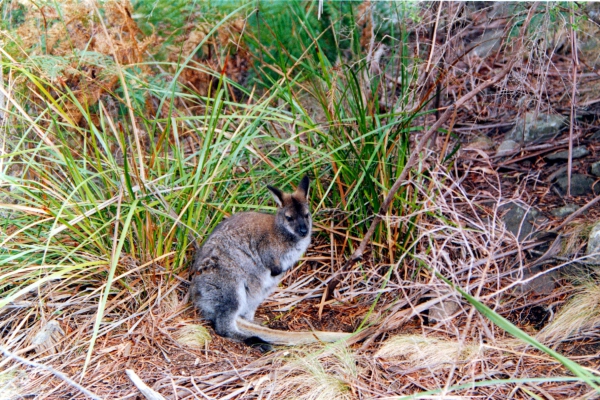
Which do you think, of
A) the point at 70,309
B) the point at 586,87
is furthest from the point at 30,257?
the point at 586,87

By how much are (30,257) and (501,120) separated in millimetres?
4156

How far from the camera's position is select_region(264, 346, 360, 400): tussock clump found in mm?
3211

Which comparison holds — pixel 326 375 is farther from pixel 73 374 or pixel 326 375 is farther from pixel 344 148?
pixel 344 148

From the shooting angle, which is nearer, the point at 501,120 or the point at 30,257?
the point at 30,257

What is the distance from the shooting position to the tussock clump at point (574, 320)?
3502 millimetres

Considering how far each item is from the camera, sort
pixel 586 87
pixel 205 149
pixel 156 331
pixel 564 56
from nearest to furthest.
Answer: pixel 156 331, pixel 205 149, pixel 586 87, pixel 564 56

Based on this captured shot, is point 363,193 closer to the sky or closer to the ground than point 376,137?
closer to the ground

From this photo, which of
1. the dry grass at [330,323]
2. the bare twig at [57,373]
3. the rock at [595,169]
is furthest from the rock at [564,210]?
the bare twig at [57,373]

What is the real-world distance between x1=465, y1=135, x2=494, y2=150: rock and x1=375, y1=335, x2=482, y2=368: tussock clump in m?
2.28

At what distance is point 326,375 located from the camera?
331cm

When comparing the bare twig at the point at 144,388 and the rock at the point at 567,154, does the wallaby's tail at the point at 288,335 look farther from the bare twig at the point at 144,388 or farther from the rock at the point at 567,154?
the rock at the point at 567,154

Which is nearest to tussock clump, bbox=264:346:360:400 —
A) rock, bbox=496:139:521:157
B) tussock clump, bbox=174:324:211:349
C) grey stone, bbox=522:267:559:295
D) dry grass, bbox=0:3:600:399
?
dry grass, bbox=0:3:600:399

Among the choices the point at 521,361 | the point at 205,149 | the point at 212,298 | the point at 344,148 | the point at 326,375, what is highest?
the point at 205,149

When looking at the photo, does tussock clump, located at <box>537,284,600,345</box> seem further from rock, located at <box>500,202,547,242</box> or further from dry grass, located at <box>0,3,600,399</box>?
rock, located at <box>500,202,547,242</box>
